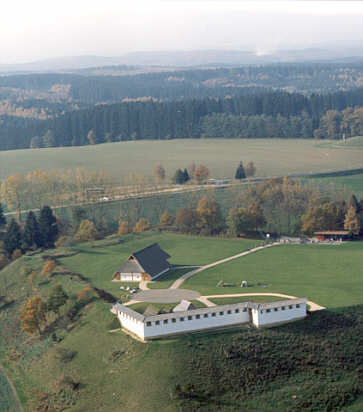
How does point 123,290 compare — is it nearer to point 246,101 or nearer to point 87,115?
point 87,115

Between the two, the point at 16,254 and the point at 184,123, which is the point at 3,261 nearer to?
the point at 16,254

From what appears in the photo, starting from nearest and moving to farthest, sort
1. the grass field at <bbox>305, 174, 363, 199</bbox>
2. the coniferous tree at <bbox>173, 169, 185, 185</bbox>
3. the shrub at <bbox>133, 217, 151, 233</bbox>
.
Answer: the shrub at <bbox>133, 217, 151, 233</bbox> < the grass field at <bbox>305, 174, 363, 199</bbox> < the coniferous tree at <bbox>173, 169, 185, 185</bbox>

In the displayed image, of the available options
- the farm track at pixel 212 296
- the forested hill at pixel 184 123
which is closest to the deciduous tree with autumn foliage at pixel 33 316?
the farm track at pixel 212 296

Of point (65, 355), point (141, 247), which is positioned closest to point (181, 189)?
point (141, 247)

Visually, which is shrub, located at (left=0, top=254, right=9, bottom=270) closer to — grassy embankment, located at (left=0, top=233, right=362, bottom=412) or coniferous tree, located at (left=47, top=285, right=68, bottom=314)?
coniferous tree, located at (left=47, top=285, right=68, bottom=314)

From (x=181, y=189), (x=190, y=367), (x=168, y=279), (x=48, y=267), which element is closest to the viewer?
(x=190, y=367)

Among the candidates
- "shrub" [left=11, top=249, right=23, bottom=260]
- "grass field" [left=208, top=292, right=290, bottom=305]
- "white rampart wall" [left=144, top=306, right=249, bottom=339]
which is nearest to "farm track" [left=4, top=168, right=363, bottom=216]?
"shrub" [left=11, top=249, right=23, bottom=260]

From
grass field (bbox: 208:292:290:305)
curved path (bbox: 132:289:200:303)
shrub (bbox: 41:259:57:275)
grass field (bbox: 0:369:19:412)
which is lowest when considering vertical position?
grass field (bbox: 0:369:19:412)

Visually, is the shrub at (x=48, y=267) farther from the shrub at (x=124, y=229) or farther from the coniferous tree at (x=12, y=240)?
the shrub at (x=124, y=229)
